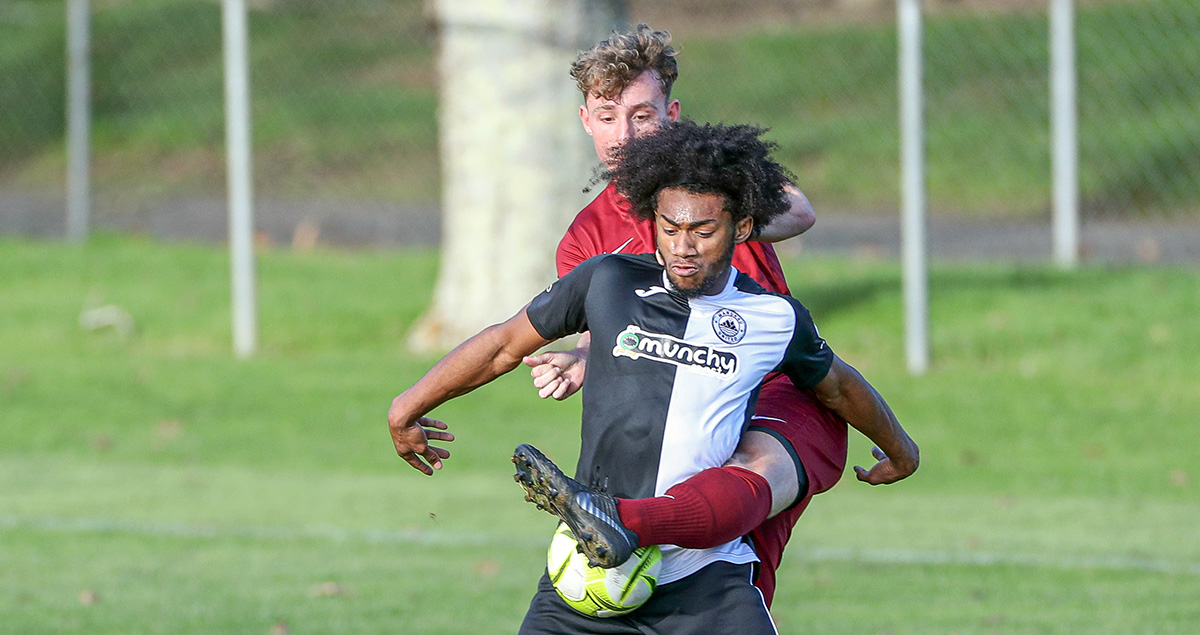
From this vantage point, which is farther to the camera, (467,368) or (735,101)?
(735,101)

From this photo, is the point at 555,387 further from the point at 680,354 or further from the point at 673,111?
the point at 673,111

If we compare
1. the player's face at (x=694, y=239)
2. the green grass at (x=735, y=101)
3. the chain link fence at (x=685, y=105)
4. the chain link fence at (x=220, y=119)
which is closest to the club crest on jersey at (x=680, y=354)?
the player's face at (x=694, y=239)

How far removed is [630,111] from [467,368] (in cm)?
86

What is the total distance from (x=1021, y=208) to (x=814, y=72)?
2642mm

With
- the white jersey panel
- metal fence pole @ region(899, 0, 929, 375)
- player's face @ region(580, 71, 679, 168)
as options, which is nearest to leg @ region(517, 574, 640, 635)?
the white jersey panel

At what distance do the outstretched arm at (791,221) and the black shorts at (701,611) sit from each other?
81cm

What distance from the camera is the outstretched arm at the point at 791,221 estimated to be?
12.9 ft

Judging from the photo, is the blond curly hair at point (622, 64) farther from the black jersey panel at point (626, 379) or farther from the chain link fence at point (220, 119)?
the chain link fence at point (220, 119)

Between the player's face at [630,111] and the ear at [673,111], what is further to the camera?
the ear at [673,111]

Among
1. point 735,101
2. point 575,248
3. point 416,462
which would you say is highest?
point 575,248

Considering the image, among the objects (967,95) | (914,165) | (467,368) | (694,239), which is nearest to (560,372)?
(467,368)

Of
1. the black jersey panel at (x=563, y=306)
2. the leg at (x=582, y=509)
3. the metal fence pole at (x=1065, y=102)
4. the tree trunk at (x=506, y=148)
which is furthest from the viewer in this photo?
the metal fence pole at (x=1065, y=102)

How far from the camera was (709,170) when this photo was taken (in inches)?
143

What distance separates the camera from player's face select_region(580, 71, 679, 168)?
4230 mm
